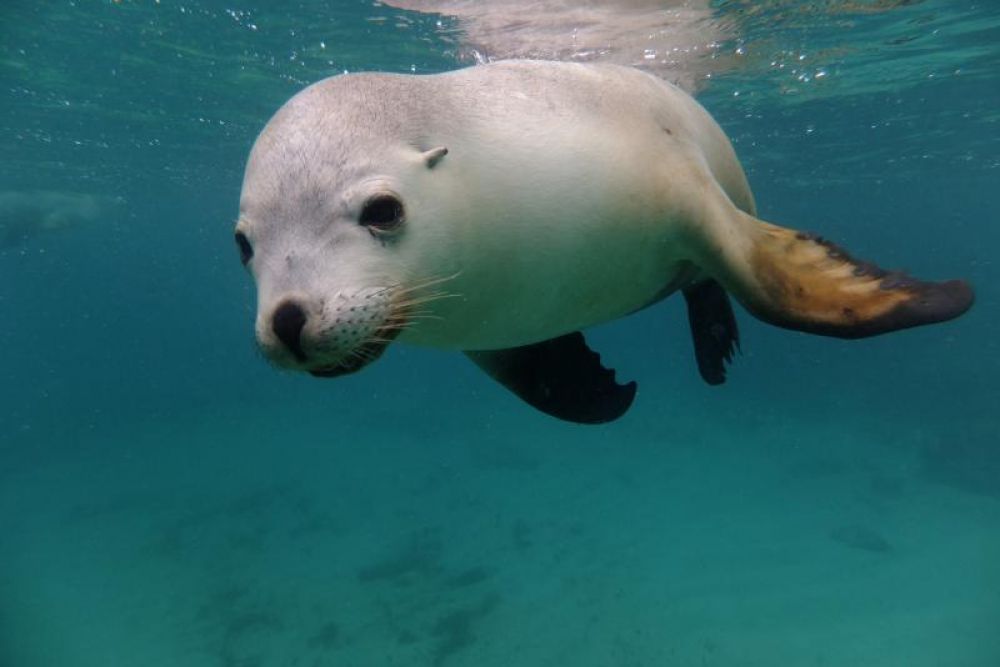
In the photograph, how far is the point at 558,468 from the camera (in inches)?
654

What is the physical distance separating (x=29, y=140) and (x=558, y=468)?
49.3ft

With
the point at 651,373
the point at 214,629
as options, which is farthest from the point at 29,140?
the point at 651,373

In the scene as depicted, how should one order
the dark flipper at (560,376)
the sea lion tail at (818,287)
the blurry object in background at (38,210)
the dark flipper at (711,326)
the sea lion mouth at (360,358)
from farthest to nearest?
the blurry object in background at (38,210)
the dark flipper at (711,326)
the dark flipper at (560,376)
the sea lion tail at (818,287)
the sea lion mouth at (360,358)

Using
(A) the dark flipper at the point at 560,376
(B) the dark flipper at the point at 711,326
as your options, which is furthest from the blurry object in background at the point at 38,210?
(B) the dark flipper at the point at 711,326

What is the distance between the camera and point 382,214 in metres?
1.91

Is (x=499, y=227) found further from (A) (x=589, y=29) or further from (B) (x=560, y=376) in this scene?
(A) (x=589, y=29)

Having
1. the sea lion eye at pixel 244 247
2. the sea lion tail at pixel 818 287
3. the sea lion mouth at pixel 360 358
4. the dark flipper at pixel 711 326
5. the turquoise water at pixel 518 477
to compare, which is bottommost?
the turquoise water at pixel 518 477

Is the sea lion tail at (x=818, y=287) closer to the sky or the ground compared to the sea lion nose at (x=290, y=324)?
closer to the ground

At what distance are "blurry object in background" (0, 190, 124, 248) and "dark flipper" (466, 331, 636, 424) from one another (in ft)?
81.4

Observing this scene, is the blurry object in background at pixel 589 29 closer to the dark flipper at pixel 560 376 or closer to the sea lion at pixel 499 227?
the sea lion at pixel 499 227

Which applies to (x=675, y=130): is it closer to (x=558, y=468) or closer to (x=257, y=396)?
(x=558, y=468)

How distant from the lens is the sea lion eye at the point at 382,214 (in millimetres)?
1896

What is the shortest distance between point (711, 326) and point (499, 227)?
76.1 inches

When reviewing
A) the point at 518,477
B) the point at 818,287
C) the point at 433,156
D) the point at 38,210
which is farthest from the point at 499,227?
the point at 38,210
